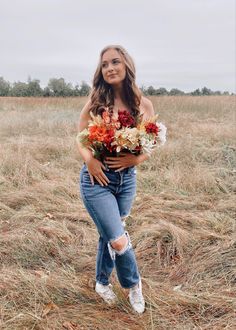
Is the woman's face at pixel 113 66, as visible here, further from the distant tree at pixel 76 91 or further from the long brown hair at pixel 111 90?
the distant tree at pixel 76 91

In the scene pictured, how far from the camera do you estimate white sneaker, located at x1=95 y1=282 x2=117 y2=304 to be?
2.69m

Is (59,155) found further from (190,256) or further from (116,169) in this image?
(116,169)

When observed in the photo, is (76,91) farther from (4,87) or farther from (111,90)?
(111,90)

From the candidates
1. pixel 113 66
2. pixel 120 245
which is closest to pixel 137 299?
pixel 120 245

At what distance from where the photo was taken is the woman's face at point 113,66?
2354 millimetres

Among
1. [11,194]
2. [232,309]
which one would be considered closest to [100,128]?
[232,309]

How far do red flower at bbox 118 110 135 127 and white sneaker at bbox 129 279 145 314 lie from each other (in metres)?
1.11

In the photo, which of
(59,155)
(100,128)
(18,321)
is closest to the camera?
(100,128)

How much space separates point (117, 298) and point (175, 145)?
16.1 ft

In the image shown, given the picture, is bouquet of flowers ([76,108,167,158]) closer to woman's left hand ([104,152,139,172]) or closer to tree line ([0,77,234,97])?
woman's left hand ([104,152,139,172])

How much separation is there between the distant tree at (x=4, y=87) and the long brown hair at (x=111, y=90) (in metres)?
24.7

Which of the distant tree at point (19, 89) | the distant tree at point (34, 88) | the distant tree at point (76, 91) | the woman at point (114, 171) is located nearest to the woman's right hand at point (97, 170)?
the woman at point (114, 171)

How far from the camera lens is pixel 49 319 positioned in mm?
2482

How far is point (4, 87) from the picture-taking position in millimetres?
27531
